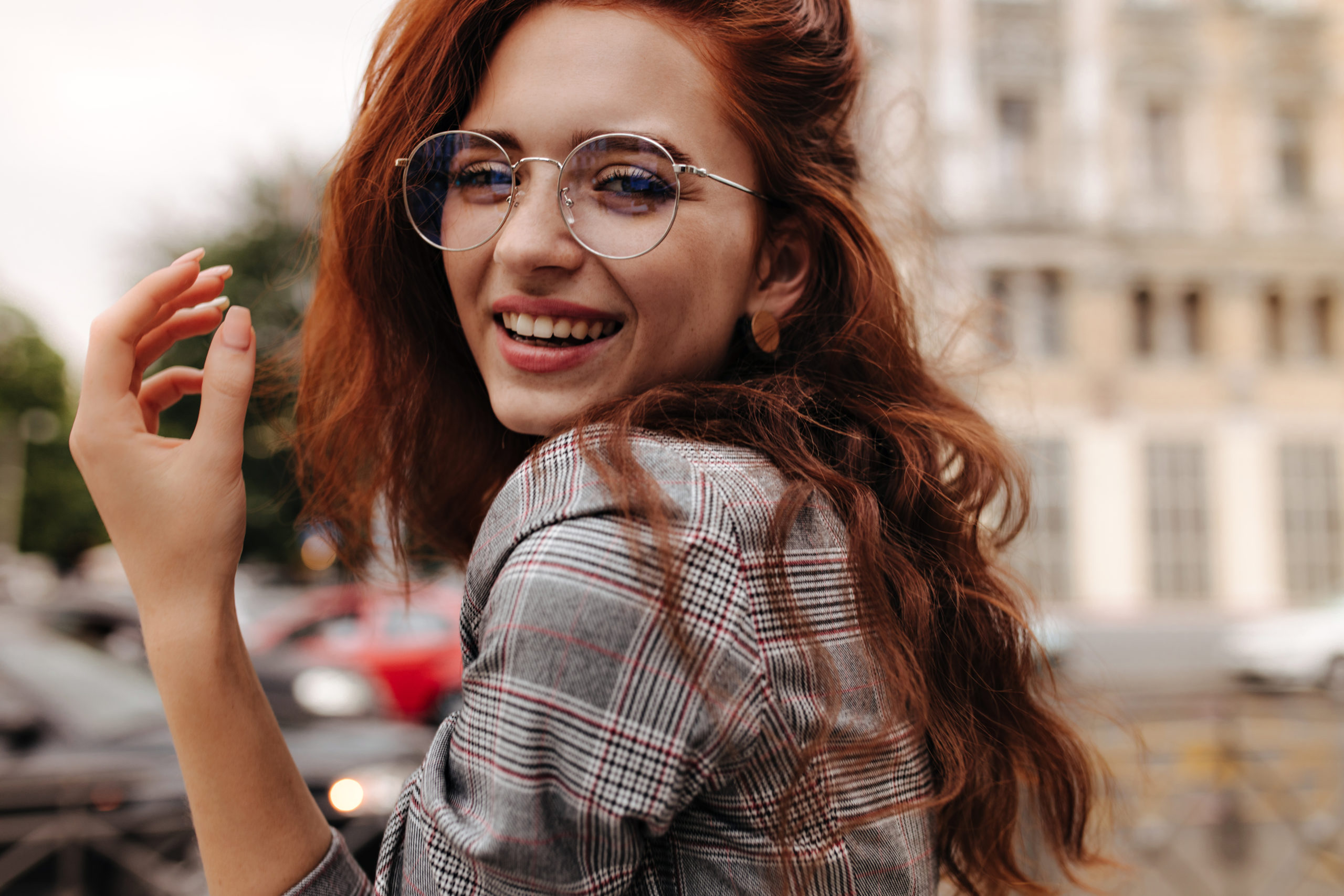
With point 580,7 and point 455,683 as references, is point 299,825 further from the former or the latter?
point 455,683

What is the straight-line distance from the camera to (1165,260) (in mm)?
23656

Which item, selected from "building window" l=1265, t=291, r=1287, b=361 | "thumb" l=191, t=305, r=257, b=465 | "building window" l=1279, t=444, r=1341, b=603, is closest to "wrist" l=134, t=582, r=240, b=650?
"thumb" l=191, t=305, r=257, b=465

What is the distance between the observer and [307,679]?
7.16 metres

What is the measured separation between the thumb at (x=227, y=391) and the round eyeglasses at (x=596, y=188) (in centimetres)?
30

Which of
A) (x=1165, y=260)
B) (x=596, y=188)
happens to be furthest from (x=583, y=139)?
(x=1165, y=260)

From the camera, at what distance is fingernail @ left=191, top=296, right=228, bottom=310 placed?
55.1 inches

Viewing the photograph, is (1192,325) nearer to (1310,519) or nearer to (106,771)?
(1310,519)

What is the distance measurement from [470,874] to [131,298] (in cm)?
84

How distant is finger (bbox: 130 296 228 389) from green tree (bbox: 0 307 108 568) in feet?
171

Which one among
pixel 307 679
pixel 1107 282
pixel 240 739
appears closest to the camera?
pixel 240 739

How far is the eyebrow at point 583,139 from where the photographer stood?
3.89 ft

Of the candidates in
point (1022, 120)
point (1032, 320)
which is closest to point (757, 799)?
point (1032, 320)

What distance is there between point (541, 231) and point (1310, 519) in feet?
87.9

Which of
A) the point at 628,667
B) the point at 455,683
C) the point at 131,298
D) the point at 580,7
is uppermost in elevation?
the point at 580,7
